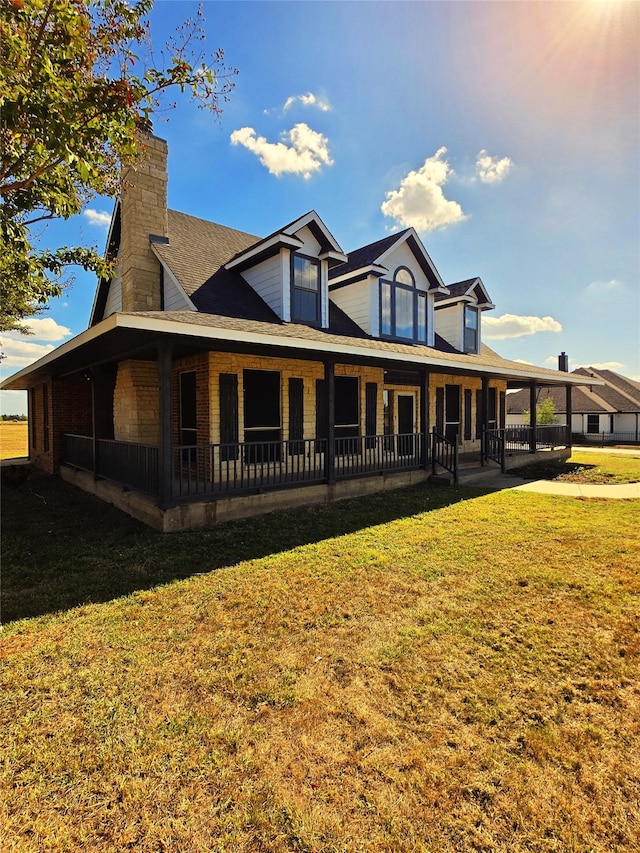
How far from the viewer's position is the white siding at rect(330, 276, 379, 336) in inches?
483

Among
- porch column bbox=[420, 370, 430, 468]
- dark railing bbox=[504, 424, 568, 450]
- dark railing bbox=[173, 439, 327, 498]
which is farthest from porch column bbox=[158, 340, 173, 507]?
dark railing bbox=[504, 424, 568, 450]

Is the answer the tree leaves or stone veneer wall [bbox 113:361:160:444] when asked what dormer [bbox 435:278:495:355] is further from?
the tree leaves

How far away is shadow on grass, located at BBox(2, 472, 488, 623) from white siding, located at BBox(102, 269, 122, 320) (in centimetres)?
541

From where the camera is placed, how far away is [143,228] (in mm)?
10094

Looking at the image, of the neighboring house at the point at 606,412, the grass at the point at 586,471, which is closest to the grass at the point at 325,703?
the grass at the point at 586,471

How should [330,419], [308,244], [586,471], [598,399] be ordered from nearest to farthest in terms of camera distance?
[330,419]
[308,244]
[586,471]
[598,399]

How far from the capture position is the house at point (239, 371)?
7305mm

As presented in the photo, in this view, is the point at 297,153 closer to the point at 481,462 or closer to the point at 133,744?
the point at 481,462

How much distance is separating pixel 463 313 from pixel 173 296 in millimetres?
10997

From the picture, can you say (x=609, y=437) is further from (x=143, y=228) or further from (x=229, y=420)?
(x=143, y=228)

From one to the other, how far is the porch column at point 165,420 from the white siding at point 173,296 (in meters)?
2.47

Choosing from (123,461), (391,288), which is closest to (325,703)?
(123,461)

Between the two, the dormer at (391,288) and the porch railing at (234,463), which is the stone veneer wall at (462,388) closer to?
the dormer at (391,288)

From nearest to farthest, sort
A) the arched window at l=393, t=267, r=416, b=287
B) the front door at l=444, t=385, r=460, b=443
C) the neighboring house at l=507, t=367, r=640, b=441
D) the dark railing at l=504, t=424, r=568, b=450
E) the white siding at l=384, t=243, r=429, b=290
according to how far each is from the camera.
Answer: the white siding at l=384, t=243, r=429, b=290 < the arched window at l=393, t=267, r=416, b=287 < the front door at l=444, t=385, r=460, b=443 < the dark railing at l=504, t=424, r=568, b=450 < the neighboring house at l=507, t=367, r=640, b=441
